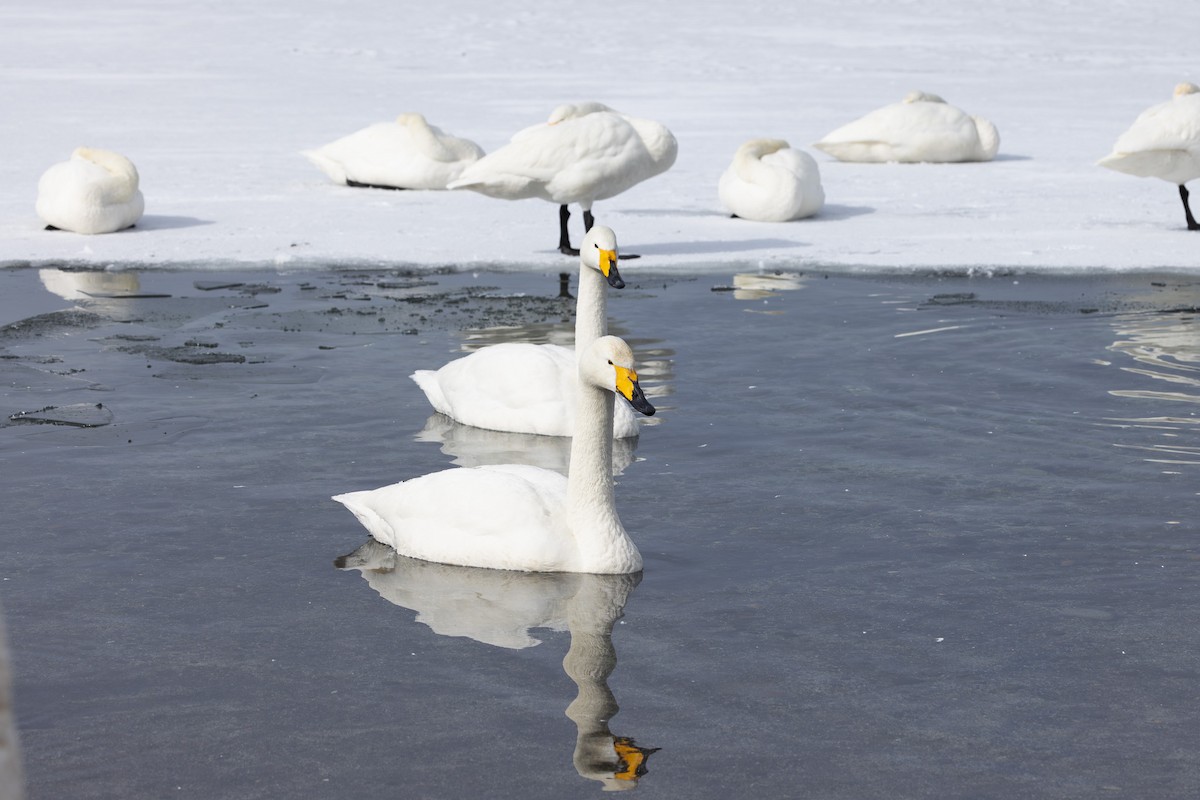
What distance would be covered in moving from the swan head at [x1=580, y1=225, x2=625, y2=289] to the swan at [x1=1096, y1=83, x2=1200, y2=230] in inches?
276

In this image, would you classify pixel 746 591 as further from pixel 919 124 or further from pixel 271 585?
pixel 919 124

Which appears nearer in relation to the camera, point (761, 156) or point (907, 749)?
point (907, 749)

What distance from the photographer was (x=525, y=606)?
609 cm

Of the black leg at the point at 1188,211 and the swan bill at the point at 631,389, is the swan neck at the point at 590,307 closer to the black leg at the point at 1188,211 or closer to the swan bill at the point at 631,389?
the swan bill at the point at 631,389

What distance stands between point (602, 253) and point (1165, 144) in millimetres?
7415

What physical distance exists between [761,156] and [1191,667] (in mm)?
11438

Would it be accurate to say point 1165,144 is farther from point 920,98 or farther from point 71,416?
point 71,416

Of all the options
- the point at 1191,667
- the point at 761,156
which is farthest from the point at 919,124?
the point at 1191,667

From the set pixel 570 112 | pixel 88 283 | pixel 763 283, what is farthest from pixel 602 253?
pixel 88 283

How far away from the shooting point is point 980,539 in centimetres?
676

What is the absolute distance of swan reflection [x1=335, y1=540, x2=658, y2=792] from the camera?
521 centimetres

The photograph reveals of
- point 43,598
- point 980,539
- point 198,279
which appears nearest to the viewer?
point 43,598

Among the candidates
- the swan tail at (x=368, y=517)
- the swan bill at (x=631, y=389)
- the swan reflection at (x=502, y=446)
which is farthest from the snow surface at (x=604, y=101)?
the swan bill at (x=631, y=389)

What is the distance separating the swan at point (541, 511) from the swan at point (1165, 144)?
9.35 metres
